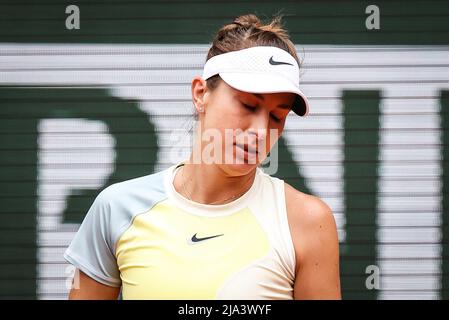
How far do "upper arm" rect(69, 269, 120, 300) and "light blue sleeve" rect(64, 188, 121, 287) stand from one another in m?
0.02

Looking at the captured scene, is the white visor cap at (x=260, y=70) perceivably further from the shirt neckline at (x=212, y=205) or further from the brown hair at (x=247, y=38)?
the shirt neckline at (x=212, y=205)

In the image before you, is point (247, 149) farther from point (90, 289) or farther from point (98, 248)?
point (90, 289)

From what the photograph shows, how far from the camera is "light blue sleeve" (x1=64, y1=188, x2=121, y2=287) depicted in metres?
2.29

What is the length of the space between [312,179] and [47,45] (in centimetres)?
196

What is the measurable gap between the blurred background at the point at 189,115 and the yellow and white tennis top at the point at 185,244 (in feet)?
6.94

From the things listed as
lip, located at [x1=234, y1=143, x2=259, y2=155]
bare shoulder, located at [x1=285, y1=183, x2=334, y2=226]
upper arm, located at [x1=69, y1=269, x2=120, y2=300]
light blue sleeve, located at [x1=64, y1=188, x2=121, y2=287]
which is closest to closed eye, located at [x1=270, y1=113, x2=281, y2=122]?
lip, located at [x1=234, y1=143, x2=259, y2=155]

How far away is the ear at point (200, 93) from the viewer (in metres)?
2.34

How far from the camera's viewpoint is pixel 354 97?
4422mm

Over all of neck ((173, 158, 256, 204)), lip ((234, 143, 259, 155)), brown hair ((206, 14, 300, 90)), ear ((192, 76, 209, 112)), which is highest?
brown hair ((206, 14, 300, 90))

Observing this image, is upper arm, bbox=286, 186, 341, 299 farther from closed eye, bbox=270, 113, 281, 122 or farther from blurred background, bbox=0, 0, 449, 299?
blurred background, bbox=0, 0, 449, 299

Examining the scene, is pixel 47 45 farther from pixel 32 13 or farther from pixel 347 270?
pixel 347 270

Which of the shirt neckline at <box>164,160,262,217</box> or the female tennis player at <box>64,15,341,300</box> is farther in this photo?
the shirt neckline at <box>164,160,262,217</box>
